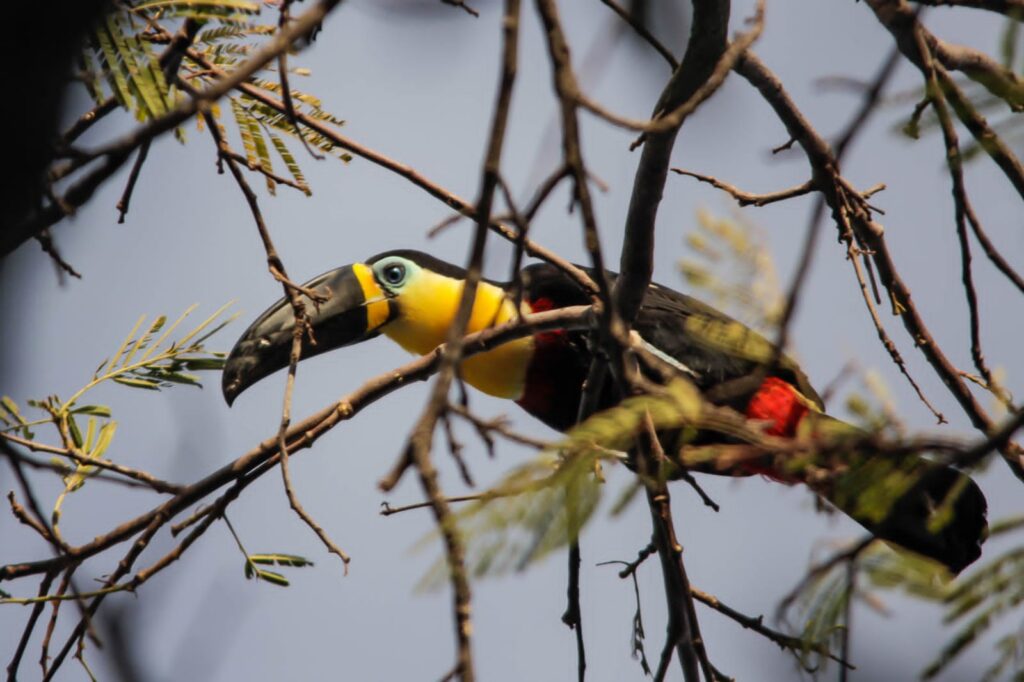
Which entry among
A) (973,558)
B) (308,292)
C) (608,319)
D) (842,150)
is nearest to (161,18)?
(308,292)

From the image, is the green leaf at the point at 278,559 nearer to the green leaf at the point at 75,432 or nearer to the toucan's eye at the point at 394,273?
the green leaf at the point at 75,432

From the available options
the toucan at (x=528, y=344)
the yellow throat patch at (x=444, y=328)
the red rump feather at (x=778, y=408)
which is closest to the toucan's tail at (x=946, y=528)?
the toucan at (x=528, y=344)

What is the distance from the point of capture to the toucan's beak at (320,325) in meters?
3.19

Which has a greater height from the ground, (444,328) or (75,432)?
(444,328)

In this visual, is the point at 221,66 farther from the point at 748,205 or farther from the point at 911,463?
the point at 911,463

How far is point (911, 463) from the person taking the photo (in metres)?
1.43

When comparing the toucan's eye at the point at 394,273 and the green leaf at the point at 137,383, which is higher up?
the toucan's eye at the point at 394,273

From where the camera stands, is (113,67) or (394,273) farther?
(394,273)

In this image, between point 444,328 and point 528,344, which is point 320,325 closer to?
point 444,328

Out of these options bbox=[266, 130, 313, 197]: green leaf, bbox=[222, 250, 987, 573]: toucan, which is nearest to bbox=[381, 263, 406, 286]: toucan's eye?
bbox=[222, 250, 987, 573]: toucan

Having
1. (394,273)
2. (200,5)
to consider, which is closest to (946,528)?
(394,273)

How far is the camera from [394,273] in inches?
142

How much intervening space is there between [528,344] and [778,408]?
0.79 metres

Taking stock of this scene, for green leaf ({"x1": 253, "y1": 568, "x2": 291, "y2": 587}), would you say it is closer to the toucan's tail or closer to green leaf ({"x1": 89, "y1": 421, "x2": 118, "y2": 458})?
green leaf ({"x1": 89, "y1": 421, "x2": 118, "y2": 458})
